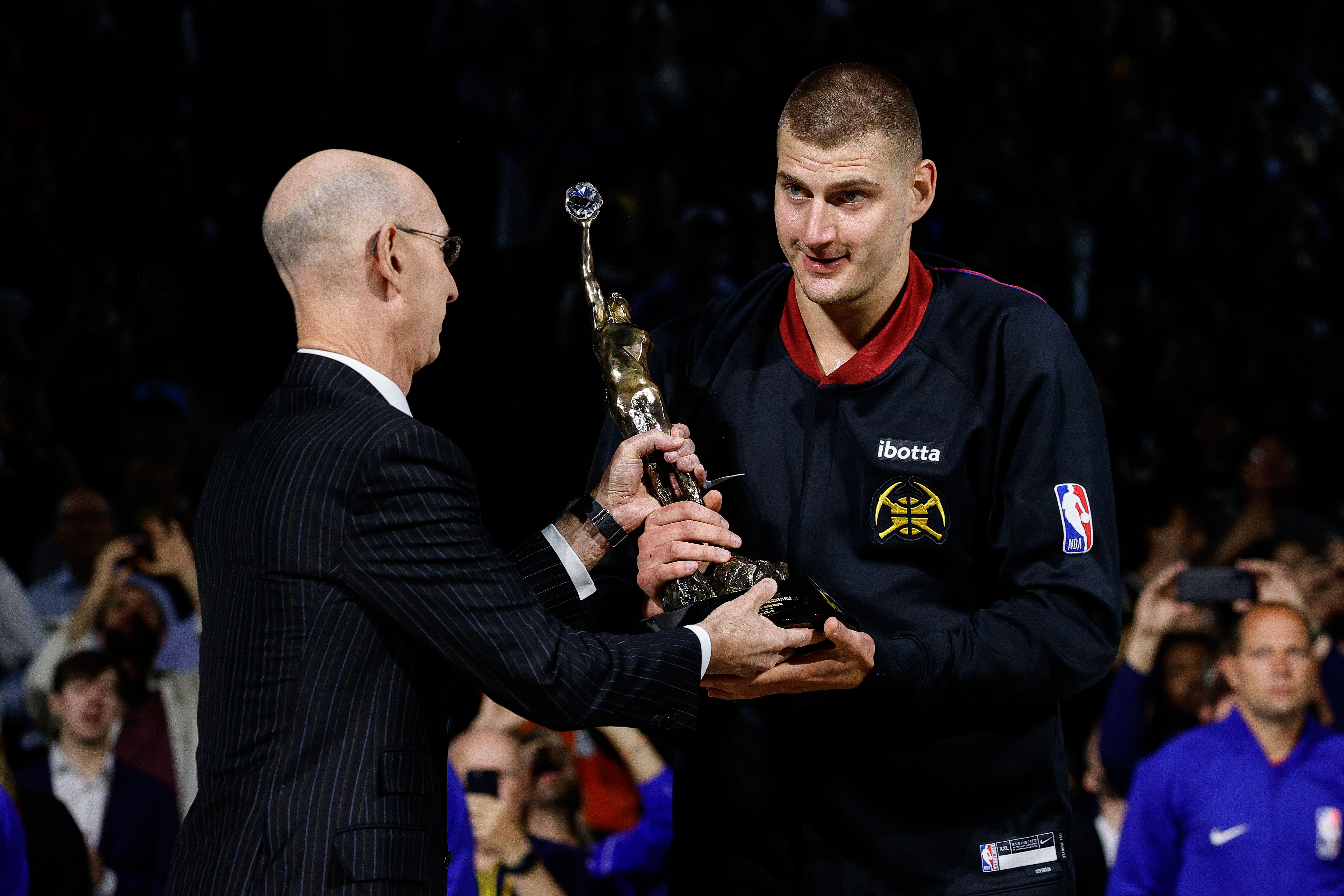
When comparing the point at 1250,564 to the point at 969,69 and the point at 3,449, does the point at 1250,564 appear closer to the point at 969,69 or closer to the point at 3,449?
the point at 969,69

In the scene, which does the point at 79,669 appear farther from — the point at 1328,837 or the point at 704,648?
the point at 1328,837

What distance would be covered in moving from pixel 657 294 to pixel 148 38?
8.92 feet

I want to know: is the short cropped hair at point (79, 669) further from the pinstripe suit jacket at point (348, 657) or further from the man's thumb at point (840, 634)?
the man's thumb at point (840, 634)

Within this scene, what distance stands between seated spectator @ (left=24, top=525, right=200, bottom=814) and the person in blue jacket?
307 cm

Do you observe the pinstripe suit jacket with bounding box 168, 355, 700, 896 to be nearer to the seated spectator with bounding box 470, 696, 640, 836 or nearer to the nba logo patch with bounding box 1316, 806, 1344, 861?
the seated spectator with bounding box 470, 696, 640, 836

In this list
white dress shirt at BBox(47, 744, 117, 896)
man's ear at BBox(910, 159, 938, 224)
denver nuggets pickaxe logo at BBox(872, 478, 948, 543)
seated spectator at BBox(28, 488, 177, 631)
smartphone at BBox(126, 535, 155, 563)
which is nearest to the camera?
denver nuggets pickaxe logo at BBox(872, 478, 948, 543)

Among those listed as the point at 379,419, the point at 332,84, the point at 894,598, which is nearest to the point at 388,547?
the point at 379,419

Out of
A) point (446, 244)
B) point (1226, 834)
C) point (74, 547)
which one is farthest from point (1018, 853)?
point (74, 547)

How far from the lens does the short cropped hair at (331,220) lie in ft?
7.21

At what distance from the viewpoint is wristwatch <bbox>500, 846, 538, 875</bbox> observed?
4.45m

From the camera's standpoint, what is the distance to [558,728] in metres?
2.11

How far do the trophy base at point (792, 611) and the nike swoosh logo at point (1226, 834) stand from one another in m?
2.85

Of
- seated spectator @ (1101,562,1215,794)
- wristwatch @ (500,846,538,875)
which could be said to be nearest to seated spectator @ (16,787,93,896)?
wristwatch @ (500,846,538,875)

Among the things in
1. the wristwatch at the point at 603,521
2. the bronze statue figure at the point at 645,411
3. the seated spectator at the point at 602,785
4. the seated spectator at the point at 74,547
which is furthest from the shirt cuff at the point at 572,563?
the seated spectator at the point at 74,547
